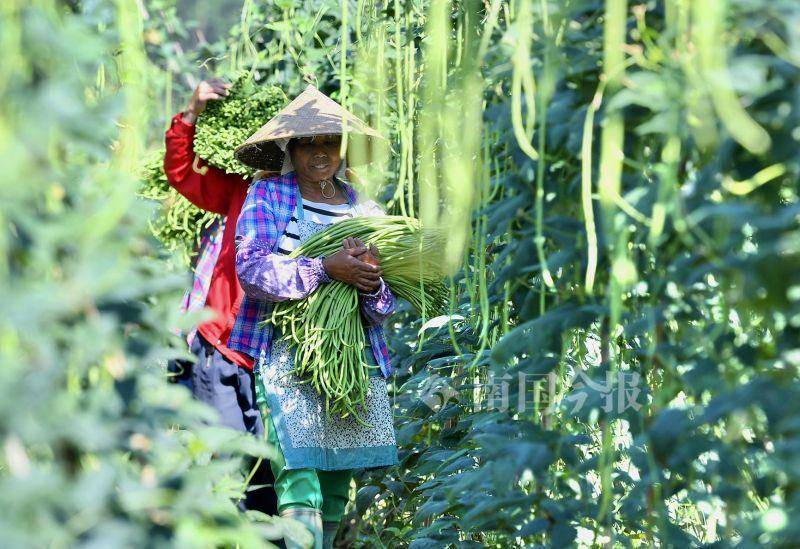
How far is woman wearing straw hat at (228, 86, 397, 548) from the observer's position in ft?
9.77

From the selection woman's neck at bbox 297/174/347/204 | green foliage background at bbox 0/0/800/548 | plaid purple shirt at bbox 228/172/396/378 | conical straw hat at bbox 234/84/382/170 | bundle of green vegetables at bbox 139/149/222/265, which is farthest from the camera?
bundle of green vegetables at bbox 139/149/222/265

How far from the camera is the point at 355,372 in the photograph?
3029 mm

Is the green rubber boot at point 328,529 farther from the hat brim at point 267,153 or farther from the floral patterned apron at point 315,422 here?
the hat brim at point 267,153

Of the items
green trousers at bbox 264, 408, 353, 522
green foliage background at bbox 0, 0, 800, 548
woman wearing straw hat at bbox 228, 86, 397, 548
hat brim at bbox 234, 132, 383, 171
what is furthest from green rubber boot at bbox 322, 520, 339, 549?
green foliage background at bbox 0, 0, 800, 548

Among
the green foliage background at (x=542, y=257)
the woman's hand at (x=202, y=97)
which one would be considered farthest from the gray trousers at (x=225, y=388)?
the green foliage background at (x=542, y=257)

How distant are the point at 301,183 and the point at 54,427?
2037 millimetres

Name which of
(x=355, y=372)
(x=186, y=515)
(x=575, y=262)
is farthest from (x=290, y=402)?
(x=186, y=515)

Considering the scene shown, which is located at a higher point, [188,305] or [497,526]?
[188,305]

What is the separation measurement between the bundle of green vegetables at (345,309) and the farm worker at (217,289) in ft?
0.64

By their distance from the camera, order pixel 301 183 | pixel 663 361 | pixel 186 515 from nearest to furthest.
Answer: pixel 186 515 < pixel 663 361 < pixel 301 183

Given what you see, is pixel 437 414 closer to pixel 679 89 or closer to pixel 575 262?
pixel 575 262

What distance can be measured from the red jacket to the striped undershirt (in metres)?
0.19

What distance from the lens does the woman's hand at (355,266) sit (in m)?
2.97

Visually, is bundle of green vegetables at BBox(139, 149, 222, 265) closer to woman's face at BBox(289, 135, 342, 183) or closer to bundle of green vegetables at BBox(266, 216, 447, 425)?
woman's face at BBox(289, 135, 342, 183)
